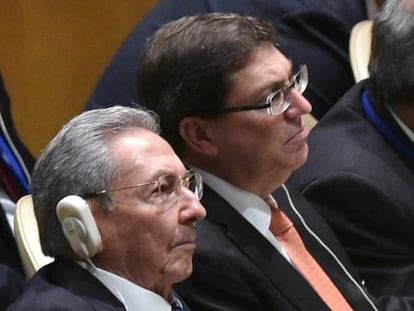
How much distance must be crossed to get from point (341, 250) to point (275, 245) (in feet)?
0.68

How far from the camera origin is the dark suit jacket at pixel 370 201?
6.34ft

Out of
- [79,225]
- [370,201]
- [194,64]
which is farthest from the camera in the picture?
[370,201]

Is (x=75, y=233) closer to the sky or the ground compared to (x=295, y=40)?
closer to the sky

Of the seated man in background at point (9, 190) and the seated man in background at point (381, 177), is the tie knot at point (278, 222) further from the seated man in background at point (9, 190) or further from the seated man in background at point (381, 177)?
the seated man in background at point (9, 190)

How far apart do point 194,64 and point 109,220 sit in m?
0.33

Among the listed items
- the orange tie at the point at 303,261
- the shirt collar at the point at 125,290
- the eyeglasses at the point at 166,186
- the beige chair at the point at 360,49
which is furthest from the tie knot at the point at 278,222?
the beige chair at the point at 360,49

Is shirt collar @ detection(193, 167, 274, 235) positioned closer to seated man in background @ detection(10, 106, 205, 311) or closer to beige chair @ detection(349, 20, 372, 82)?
seated man in background @ detection(10, 106, 205, 311)

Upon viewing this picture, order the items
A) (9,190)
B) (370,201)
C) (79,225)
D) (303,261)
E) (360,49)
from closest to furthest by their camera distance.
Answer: (79,225)
(303,261)
(370,201)
(9,190)
(360,49)

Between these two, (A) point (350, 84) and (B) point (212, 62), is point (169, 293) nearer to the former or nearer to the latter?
(B) point (212, 62)

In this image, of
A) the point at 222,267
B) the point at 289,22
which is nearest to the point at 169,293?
the point at 222,267

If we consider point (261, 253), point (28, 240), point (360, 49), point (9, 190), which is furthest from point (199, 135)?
point (360, 49)

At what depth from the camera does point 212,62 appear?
162cm

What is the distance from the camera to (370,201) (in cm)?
193

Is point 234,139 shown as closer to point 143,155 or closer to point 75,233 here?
point 143,155
